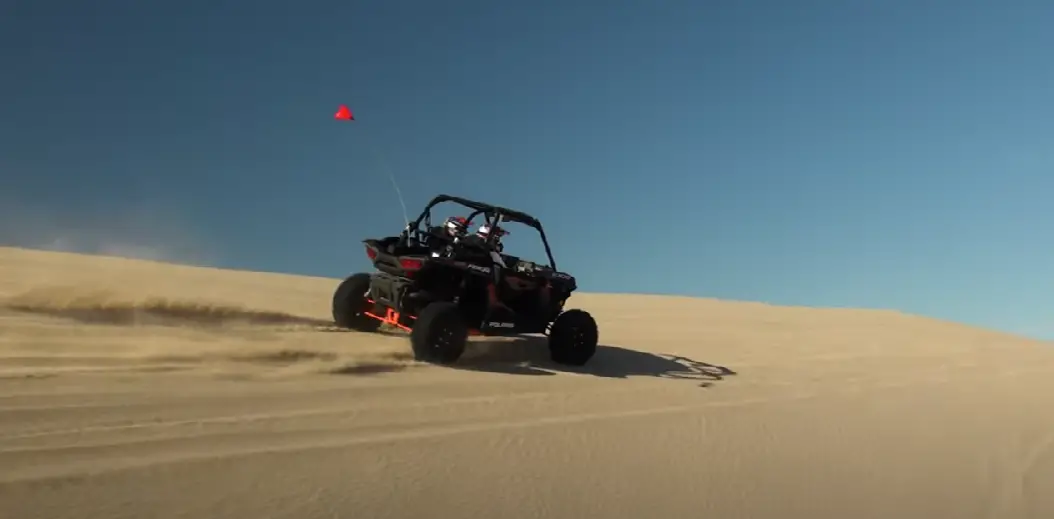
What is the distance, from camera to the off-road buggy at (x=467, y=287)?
7945 mm

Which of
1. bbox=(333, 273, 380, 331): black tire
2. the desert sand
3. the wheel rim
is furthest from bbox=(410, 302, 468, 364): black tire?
bbox=(333, 273, 380, 331): black tire

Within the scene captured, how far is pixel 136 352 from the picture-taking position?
5789 mm

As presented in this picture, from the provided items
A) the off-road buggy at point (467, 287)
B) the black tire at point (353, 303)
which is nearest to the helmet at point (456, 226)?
the off-road buggy at point (467, 287)

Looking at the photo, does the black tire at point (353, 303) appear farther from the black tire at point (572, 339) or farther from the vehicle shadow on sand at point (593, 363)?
the black tire at point (572, 339)

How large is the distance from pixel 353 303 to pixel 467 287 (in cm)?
141

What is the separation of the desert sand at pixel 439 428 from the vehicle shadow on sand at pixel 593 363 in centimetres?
5

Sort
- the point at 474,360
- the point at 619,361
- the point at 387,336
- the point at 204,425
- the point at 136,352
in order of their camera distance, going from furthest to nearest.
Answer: the point at 619,361 → the point at 387,336 → the point at 474,360 → the point at 136,352 → the point at 204,425

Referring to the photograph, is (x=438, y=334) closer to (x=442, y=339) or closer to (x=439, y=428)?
(x=442, y=339)

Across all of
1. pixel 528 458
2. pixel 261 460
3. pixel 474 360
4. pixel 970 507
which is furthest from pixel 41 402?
pixel 970 507

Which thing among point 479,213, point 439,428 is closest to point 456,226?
point 479,213

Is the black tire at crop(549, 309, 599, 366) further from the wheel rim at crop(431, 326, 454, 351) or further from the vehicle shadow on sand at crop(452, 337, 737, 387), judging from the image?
the wheel rim at crop(431, 326, 454, 351)

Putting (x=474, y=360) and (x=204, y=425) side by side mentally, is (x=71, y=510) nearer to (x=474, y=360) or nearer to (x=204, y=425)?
(x=204, y=425)

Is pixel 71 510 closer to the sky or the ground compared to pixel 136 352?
closer to the ground

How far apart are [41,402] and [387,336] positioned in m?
4.40
